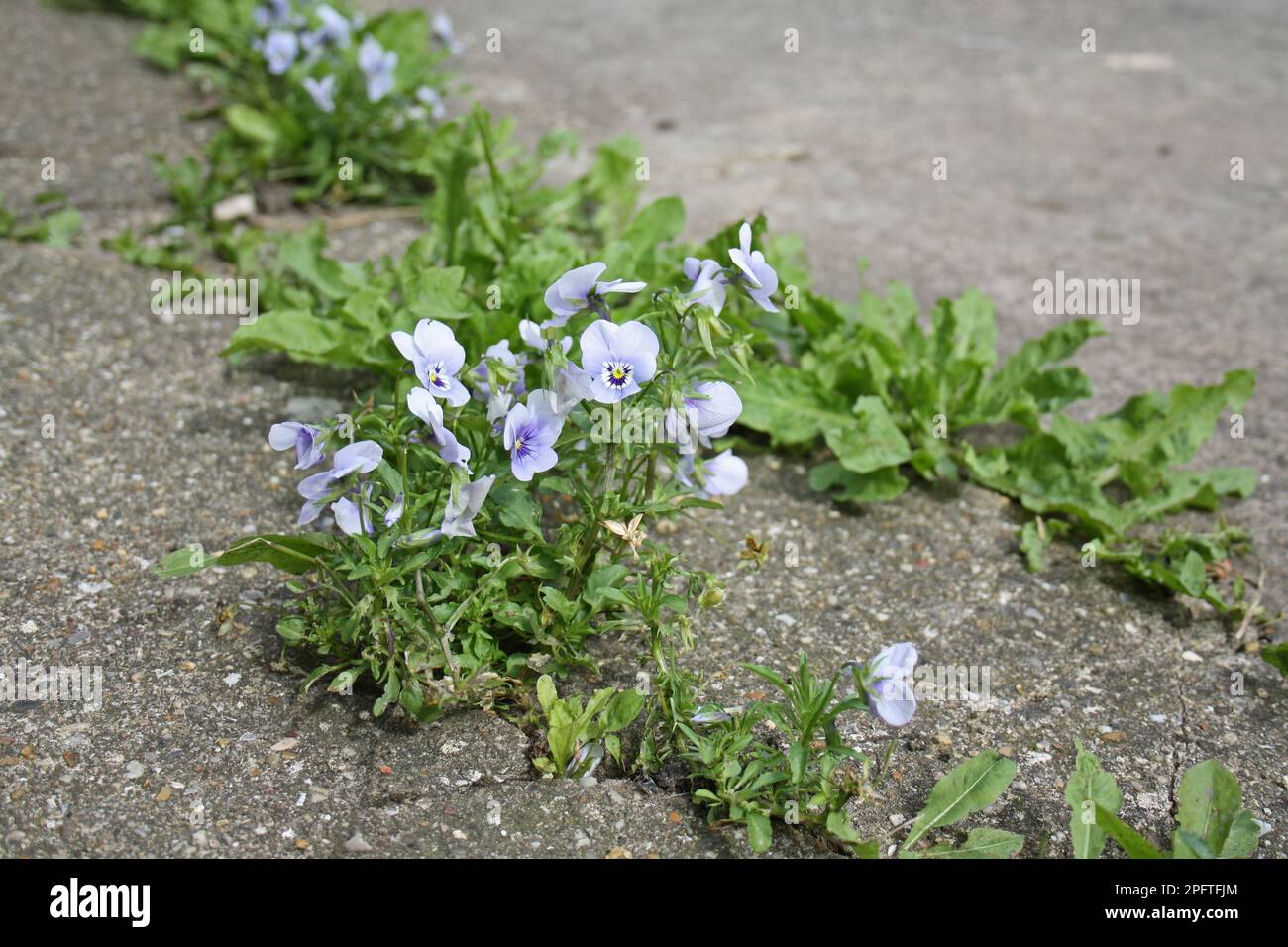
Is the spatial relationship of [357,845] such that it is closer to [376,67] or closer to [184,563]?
[184,563]

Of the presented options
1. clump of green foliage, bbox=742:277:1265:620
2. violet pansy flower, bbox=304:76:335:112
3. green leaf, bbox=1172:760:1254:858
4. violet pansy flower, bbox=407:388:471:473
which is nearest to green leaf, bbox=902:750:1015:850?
green leaf, bbox=1172:760:1254:858

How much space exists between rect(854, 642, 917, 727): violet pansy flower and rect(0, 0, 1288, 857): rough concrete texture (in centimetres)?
25

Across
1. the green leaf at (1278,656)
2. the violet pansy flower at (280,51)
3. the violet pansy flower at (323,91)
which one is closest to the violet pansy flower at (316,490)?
the green leaf at (1278,656)

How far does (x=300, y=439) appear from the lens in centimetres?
212

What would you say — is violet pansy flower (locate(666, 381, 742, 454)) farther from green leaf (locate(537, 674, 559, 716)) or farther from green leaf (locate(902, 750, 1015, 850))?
green leaf (locate(902, 750, 1015, 850))

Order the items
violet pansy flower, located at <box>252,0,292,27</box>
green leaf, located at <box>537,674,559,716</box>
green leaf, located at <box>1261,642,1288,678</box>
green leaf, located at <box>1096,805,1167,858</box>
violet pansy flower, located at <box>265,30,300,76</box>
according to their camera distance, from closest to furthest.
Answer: green leaf, located at <box>1096,805,1167,858</box> → green leaf, located at <box>537,674,559,716</box> → green leaf, located at <box>1261,642,1288,678</box> → violet pansy flower, located at <box>265,30,300,76</box> → violet pansy flower, located at <box>252,0,292,27</box>

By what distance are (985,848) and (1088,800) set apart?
0.62 feet

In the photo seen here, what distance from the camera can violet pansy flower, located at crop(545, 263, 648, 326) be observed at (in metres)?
2.16

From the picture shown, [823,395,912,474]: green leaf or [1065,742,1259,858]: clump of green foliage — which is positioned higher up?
[823,395,912,474]: green leaf

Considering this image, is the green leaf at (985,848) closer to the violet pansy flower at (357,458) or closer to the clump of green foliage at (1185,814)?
the clump of green foliage at (1185,814)

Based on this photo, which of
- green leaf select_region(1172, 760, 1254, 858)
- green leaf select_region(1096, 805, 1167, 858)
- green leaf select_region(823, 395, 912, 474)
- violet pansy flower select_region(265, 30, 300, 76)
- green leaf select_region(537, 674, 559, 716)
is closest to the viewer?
green leaf select_region(1096, 805, 1167, 858)

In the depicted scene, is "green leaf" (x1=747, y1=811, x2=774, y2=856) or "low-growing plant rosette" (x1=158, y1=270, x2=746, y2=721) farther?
"low-growing plant rosette" (x1=158, y1=270, x2=746, y2=721)

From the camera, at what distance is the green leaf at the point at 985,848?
6.56 ft
